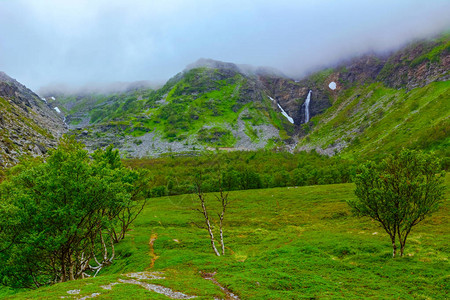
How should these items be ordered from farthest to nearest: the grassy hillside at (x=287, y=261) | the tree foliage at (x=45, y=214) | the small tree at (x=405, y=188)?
the small tree at (x=405, y=188), the tree foliage at (x=45, y=214), the grassy hillside at (x=287, y=261)

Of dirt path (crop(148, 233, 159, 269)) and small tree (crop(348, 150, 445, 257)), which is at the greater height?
small tree (crop(348, 150, 445, 257))

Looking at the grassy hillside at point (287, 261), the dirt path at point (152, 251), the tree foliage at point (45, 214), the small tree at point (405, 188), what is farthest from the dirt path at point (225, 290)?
the small tree at point (405, 188)

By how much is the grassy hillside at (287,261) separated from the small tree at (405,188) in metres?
6.65

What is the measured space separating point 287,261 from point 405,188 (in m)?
18.6

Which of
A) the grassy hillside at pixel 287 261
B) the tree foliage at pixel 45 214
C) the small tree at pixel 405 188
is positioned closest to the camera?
the grassy hillside at pixel 287 261

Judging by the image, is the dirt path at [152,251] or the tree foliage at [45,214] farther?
the dirt path at [152,251]

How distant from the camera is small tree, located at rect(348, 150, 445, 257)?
105 feet

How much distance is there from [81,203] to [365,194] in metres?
37.0

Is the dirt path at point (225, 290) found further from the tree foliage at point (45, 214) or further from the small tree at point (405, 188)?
the small tree at point (405, 188)

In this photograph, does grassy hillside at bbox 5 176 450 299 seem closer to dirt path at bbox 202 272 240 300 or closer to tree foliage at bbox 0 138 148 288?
dirt path at bbox 202 272 240 300

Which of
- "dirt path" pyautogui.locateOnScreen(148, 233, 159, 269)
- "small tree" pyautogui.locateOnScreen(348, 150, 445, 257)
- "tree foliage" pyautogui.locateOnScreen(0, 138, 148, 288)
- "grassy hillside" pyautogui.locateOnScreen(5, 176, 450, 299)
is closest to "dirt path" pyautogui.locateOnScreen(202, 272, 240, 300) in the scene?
"grassy hillside" pyautogui.locateOnScreen(5, 176, 450, 299)

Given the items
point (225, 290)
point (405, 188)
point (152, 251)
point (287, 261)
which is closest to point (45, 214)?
point (225, 290)

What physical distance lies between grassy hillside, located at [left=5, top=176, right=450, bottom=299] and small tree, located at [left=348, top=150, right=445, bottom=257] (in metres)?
6.65

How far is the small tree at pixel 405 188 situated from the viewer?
32.2 m
